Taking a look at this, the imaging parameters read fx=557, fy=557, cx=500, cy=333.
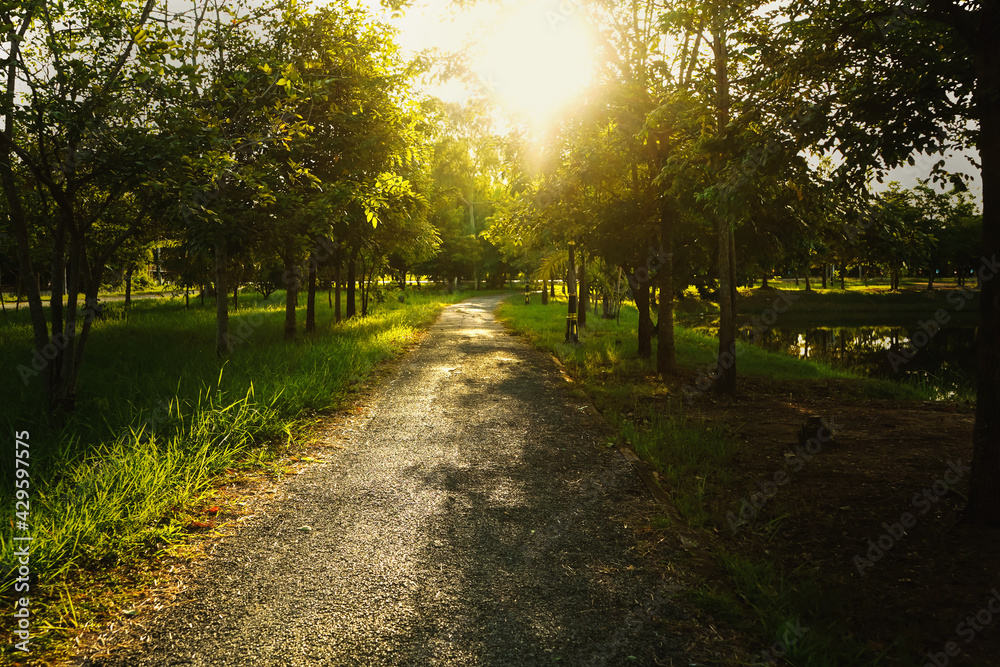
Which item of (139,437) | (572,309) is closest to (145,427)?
(139,437)

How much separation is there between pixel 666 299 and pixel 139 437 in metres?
9.67

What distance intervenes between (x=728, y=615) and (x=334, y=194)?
9.26 m

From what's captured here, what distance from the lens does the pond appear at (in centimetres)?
1692

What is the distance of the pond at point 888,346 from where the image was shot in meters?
16.9

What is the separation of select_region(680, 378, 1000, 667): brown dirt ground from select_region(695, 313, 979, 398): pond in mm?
7797

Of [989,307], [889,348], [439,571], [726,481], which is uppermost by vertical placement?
[989,307]

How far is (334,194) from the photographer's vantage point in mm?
10312

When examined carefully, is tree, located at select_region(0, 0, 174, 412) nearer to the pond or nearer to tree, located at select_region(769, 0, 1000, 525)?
tree, located at select_region(769, 0, 1000, 525)

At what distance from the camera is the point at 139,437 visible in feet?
19.2

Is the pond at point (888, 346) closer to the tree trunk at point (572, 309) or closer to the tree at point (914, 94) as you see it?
the tree trunk at point (572, 309)

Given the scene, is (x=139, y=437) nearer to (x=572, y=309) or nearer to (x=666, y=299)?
(x=666, y=299)

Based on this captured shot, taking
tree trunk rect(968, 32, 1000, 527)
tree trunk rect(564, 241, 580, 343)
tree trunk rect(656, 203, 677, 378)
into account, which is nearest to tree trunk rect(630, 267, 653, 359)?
tree trunk rect(656, 203, 677, 378)

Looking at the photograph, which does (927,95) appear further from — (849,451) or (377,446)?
(377,446)

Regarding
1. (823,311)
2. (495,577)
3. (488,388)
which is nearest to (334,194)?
(488,388)
